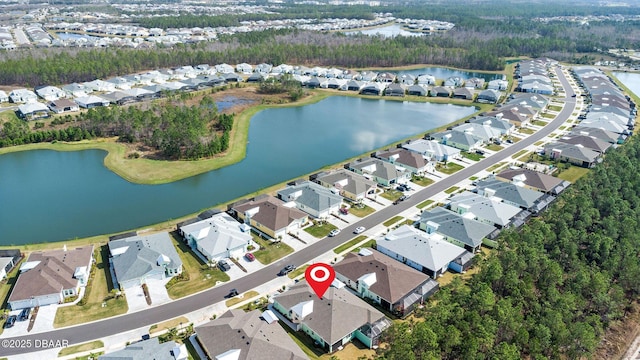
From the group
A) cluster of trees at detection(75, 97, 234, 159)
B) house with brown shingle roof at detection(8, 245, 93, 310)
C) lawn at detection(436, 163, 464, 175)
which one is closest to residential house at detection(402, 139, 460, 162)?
lawn at detection(436, 163, 464, 175)

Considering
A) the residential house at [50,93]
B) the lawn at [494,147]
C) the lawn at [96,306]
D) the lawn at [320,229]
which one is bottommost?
the lawn at [96,306]

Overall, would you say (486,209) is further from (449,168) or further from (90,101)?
(90,101)

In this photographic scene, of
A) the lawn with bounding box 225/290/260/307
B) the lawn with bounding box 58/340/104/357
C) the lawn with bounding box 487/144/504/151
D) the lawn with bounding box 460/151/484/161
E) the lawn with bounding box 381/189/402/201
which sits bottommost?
the lawn with bounding box 58/340/104/357

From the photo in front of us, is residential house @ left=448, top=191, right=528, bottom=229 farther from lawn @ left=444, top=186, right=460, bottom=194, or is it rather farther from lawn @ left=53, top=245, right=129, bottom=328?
lawn @ left=53, top=245, right=129, bottom=328

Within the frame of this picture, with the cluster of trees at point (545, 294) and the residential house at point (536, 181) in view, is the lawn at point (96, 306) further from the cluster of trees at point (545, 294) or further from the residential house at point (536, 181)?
the residential house at point (536, 181)

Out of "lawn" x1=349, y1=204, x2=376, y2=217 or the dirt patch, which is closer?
the dirt patch

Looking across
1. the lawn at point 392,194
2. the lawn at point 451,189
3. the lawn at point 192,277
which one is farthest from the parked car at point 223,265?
the lawn at point 451,189
